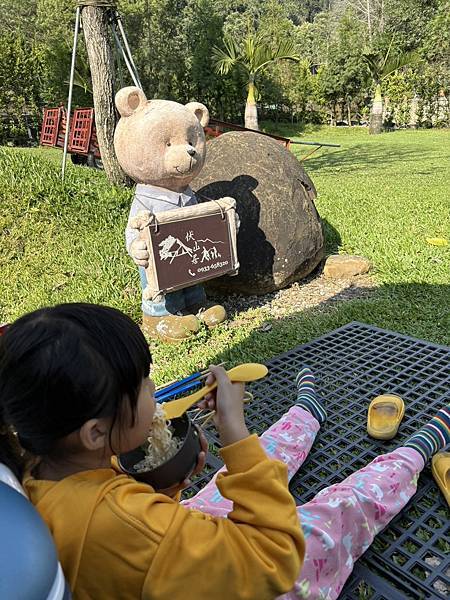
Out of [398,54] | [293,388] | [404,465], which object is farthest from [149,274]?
[398,54]

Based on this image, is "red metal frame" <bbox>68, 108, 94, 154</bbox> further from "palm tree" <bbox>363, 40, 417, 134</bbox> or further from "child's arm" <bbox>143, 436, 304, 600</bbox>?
"palm tree" <bbox>363, 40, 417, 134</bbox>

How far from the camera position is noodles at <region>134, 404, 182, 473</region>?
133 centimetres

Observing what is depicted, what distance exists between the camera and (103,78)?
5.51 m

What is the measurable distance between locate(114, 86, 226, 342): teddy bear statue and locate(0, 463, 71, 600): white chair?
2.66 metres

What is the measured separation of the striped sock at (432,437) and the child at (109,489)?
3.36ft

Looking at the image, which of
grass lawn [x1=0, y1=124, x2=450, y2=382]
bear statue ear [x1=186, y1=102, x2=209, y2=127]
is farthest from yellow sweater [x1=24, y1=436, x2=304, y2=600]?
bear statue ear [x1=186, y1=102, x2=209, y2=127]

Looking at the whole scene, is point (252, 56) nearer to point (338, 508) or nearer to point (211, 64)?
point (211, 64)

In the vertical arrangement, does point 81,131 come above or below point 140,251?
above

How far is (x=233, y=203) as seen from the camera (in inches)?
144

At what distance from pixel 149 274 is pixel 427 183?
6.51 meters

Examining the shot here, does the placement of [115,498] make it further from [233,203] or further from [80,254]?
[80,254]

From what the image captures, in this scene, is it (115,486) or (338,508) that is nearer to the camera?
(115,486)

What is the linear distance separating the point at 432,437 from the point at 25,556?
171 cm

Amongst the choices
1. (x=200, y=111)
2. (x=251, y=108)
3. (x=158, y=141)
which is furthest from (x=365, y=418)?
(x=251, y=108)
